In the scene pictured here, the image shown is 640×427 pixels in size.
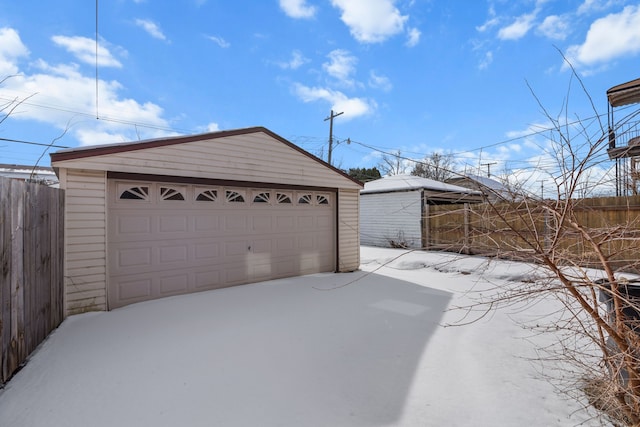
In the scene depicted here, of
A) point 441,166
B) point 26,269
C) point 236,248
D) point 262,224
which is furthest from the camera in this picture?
point 262,224

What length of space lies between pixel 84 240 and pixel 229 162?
108 inches

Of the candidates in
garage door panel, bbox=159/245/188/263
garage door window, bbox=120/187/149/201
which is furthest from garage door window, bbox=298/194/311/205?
garage door window, bbox=120/187/149/201

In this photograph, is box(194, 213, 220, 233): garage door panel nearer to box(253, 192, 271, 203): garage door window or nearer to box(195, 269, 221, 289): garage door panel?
box(195, 269, 221, 289): garage door panel

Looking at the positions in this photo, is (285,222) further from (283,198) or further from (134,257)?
(134,257)

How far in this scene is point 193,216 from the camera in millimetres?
5879

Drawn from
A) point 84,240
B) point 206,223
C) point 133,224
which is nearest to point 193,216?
point 206,223

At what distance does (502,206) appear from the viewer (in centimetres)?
207

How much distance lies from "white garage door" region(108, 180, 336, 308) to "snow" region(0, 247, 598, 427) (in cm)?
67

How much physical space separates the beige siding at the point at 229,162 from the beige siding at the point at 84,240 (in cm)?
27

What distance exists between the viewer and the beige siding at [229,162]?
504 cm

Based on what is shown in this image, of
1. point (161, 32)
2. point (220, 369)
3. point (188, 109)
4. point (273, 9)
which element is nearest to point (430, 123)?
point (273, 9)

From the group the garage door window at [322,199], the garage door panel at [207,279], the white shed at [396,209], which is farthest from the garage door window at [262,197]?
the white shed at [396,209]

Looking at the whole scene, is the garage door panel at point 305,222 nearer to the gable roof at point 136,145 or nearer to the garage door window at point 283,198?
the garage door window at point 283,198

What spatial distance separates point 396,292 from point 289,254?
2.63m
